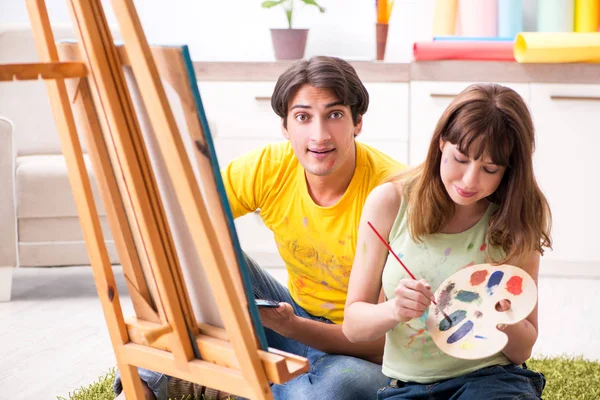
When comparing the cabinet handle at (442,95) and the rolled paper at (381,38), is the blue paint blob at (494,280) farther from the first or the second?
the rolled paper at (381,38)

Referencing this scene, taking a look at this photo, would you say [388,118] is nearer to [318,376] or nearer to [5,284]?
[5,284]

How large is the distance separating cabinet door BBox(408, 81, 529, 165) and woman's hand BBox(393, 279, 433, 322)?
2.17 meters

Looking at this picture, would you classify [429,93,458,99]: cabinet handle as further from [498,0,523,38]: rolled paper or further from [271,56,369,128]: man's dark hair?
[271,56,369,128]: man's dark hair

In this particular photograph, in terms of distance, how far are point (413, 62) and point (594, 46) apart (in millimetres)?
694

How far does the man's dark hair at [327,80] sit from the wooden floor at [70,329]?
3.17 feet

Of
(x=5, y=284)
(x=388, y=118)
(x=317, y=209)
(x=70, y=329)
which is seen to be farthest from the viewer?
(x=388, y=118)

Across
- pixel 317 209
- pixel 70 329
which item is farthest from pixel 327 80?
pixel 70 329

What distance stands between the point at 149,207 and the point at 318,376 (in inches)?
26.3

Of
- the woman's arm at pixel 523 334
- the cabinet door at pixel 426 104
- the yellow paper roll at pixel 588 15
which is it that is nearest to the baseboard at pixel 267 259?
the cabinet door at pixel 426 104

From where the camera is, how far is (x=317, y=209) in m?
1.76

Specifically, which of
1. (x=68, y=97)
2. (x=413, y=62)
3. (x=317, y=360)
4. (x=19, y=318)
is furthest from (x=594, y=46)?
(x=68, y=97)

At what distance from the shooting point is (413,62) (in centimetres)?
340

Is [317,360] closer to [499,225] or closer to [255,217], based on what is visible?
[499,225]

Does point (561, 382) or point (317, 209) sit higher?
point (317, 209)
